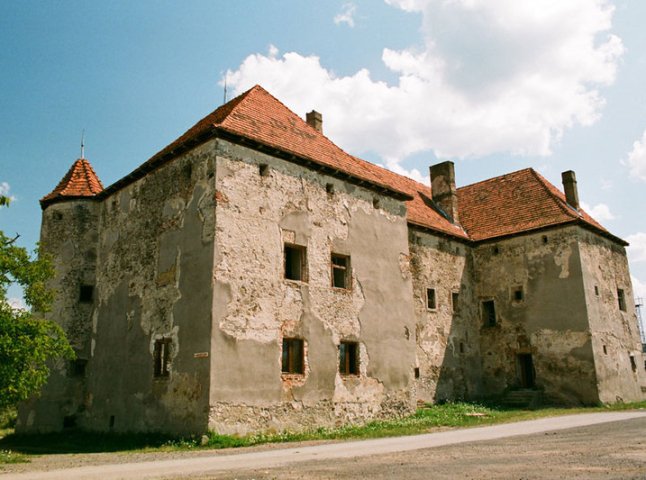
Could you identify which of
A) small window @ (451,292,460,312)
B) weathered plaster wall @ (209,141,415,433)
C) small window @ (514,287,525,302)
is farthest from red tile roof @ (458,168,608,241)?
weathered plaster wall @ (209,141,415,433)

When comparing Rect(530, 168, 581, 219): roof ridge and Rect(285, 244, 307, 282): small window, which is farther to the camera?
Rect(530, 168, 581, 219): roof ridge

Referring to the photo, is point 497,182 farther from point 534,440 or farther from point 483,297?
point 534,440

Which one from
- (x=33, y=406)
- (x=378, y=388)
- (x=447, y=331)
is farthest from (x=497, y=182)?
(x=33, y=406)

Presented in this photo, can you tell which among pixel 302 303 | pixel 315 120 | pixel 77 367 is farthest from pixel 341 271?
pixel 77 367

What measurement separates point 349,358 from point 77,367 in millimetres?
8768

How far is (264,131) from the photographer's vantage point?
16.3 meters

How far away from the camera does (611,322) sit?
2406 cm

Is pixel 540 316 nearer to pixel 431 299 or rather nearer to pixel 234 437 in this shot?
pixel 431 299

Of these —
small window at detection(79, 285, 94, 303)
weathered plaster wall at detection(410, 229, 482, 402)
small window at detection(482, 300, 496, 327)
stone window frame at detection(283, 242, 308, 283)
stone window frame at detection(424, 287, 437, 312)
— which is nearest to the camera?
stone window frame at detection(283, 242, 308, 283)

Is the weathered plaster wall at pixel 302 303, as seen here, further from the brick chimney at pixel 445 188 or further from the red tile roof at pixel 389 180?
the brick chimney at pixel 445 188

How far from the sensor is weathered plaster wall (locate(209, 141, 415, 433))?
45.4ft

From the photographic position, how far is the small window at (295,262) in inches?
634

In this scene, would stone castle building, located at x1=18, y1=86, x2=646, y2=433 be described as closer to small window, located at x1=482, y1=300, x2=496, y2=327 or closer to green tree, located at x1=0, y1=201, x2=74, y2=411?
small window, located at x1=482, y1=300, x2=496, y2=327

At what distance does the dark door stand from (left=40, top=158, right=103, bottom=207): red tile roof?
59.6 feet
